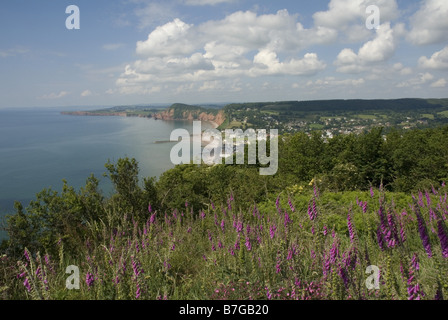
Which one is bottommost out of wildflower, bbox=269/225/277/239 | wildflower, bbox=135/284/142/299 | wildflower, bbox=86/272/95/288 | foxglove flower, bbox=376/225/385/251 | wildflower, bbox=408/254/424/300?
wildflower, bbox=86/272/95/288

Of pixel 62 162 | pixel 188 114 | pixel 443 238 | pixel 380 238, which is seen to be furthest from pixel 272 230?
pixel 188 114

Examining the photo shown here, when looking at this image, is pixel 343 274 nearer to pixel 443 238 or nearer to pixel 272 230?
pixel 443 238

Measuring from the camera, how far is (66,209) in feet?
24.8

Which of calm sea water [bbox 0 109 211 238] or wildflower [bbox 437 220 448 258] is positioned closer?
wildflower [bbox 437 220 448 258]

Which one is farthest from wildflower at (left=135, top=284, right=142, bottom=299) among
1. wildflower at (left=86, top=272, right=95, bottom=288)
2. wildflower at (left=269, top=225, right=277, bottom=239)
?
wildflower at (left=269, top=225, right=277, bottom=239)

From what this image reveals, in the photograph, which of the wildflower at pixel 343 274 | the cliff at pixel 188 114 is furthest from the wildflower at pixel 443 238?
the cliff at pixel 188 114

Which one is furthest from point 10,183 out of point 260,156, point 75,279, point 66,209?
point 75,279

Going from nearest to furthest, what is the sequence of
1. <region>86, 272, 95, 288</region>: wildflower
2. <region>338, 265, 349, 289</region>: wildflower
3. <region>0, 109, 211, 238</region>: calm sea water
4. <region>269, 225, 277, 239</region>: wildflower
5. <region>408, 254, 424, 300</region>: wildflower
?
1. <region>408, 254, 424, 300</region>: wildflower
2. <region>338, 265, 349, 289</region>: wildflower
3. <region>86, 272, 95, 288</region>: wildflower
4. <region>269, 225, 277, 239</region>: wildflower
5. <region>0, 109, 211, 238</region>: calm sea water

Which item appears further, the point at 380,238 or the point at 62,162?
the point at 62,162

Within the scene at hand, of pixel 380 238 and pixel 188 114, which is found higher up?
pixel 188 114

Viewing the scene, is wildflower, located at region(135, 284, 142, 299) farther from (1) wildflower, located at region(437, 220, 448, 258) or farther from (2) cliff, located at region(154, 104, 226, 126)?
(2) cliff, located at region(154, 104, 226, 126)

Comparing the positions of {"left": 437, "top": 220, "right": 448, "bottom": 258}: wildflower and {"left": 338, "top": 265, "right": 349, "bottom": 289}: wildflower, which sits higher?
{"left": 437, "top": 220, "right": 448, "bottom": 258}: wildflower

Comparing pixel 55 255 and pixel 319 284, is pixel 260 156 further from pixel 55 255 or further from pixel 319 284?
pixel 319 284
